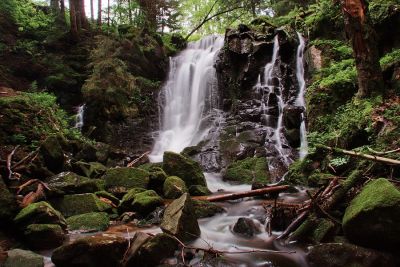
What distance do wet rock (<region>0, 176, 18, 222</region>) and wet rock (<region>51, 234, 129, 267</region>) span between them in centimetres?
170

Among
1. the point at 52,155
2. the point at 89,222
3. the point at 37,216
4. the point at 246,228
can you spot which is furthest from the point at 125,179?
the point at 246,228

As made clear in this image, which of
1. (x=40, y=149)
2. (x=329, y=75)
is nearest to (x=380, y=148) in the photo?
(x=329, y=75)

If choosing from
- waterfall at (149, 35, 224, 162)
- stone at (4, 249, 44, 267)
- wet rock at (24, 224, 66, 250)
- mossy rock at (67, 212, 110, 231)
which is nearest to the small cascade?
waterfall at (149, 35, 224, 162)

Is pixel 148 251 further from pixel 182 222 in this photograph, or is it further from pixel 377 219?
pixel 377 219

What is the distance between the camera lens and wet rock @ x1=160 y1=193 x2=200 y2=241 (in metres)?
5.90

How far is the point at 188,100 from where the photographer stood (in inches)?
784

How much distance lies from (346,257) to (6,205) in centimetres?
561

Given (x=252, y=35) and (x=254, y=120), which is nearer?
(x=254, y=120)

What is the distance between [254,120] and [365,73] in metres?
7.12

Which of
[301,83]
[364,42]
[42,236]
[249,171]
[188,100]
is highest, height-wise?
[364,42]

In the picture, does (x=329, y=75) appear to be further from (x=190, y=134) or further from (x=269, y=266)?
(x=269, y=266)

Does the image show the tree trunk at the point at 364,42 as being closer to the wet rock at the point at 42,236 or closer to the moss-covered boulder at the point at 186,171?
the moss-covered boulder at the point at 186,171

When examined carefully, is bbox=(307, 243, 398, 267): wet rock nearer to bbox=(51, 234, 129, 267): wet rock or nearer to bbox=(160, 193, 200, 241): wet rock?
bbox=(160, 193, 200, 241): wet rock

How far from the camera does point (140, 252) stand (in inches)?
199
